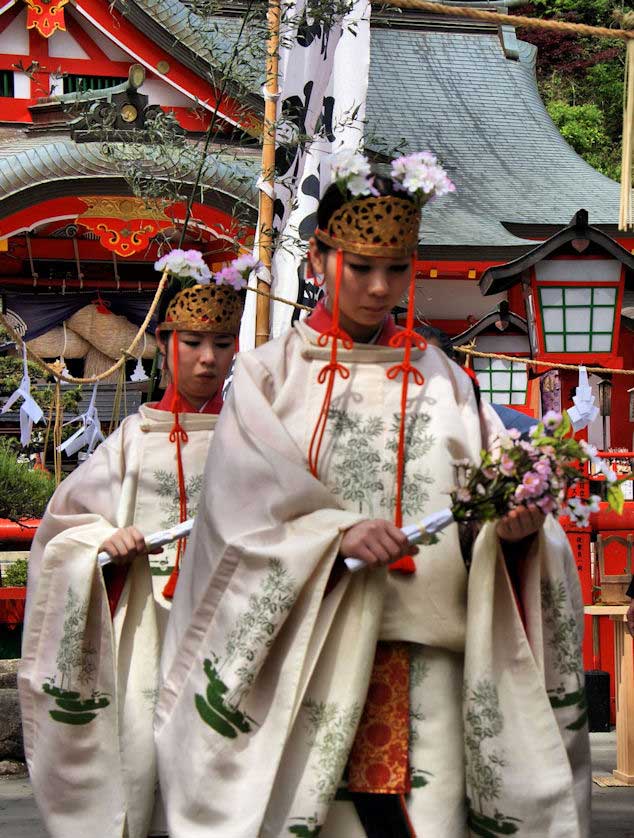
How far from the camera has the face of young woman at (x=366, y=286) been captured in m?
3.13

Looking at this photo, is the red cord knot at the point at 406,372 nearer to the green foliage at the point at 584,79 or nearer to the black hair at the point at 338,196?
the black hair at the point at 338,196

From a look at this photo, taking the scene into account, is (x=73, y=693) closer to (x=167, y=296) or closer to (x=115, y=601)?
(x=115, y=601)

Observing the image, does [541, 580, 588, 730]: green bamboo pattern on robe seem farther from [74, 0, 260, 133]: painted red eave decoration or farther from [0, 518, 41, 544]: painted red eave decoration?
[74, 0, 260, 133]: painted red eave decoration

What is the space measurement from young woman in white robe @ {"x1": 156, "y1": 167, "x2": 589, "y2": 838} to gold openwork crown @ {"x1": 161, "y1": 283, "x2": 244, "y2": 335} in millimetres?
1169

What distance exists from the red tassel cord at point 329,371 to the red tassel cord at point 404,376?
125mm

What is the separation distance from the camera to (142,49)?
40.1 ft

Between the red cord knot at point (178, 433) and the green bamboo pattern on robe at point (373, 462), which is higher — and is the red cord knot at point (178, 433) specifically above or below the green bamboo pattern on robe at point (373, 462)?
above

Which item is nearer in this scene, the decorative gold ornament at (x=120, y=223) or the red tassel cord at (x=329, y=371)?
the red tassel cord at (x=329, y=371)

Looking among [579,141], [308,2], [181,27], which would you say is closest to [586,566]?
[308,2]

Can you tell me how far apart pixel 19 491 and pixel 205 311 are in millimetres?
3603

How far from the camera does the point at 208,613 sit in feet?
10.1

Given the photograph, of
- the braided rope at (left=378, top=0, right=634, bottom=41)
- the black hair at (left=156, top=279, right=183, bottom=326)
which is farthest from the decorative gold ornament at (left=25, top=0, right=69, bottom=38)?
the black hair at (left=156, top=279, right=183, bottom=326)

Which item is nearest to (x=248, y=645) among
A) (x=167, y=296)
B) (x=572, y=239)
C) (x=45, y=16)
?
(x=167, y=296)

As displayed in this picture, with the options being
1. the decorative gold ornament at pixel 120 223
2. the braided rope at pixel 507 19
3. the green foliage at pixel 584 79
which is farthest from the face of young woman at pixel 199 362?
the green foliage at pixel 584 79
